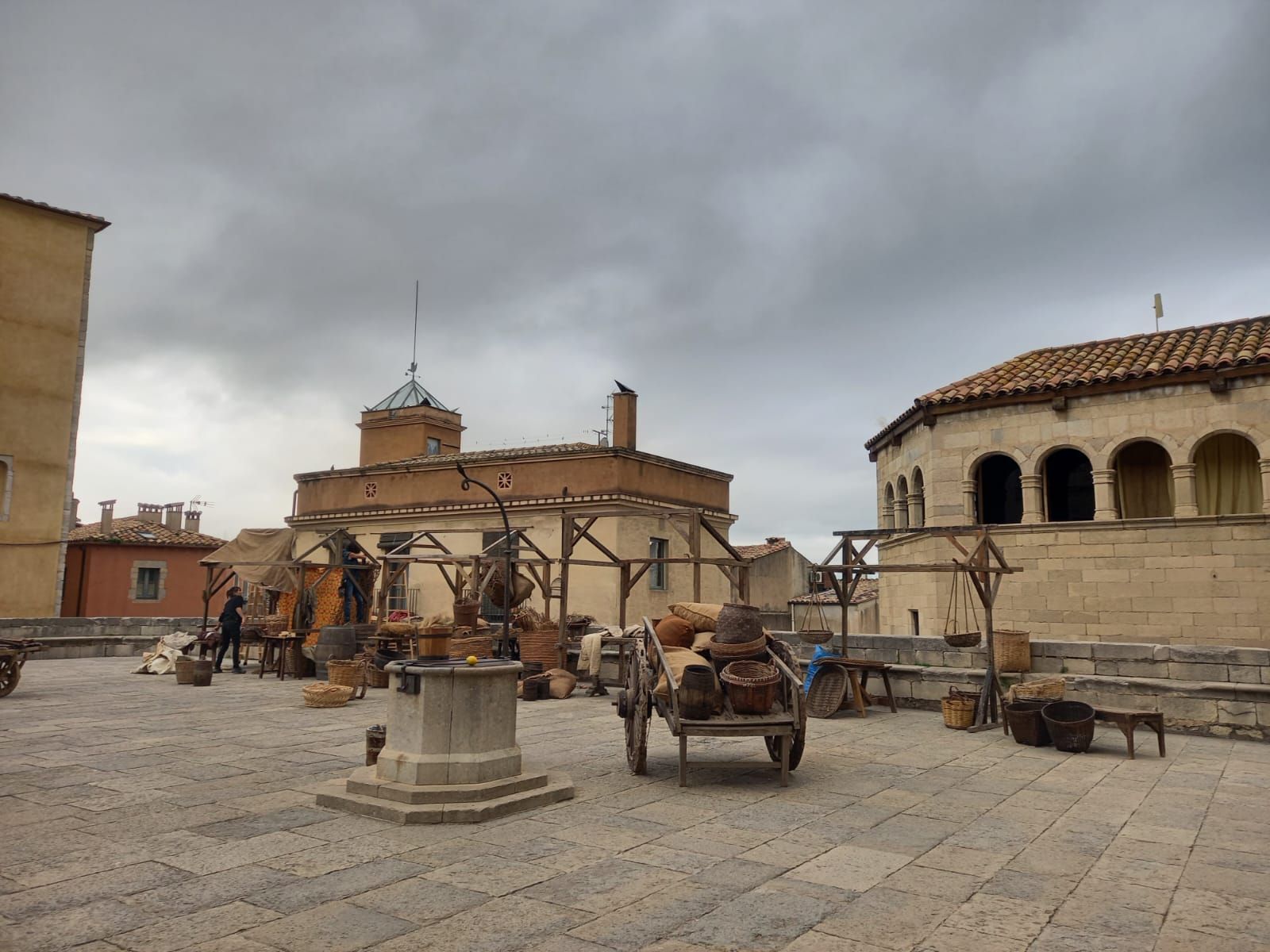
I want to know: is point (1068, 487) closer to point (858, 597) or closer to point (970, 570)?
point (970, 570)

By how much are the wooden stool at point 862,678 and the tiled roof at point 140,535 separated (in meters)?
29.6

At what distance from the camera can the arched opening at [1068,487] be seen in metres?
15.8

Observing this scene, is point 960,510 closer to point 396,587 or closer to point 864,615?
point 864,615

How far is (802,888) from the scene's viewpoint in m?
4.66

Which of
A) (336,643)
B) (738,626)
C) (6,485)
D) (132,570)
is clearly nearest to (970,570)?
(738,626)

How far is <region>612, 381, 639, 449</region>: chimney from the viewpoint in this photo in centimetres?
2681

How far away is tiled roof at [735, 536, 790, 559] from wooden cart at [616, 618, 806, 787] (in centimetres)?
2186

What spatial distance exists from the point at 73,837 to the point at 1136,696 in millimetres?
11205

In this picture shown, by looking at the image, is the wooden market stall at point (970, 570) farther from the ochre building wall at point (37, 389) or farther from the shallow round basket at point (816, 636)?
the ochre building wall at point (37, 389)

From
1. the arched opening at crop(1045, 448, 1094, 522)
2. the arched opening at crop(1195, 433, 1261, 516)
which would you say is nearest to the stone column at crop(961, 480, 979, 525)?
the arched opening at crop(1045, 448, 1094, 522)

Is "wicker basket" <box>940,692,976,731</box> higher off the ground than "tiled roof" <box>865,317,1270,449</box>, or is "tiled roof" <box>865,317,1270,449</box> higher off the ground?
"tiled roof" <box>865,317,1270,449</box>

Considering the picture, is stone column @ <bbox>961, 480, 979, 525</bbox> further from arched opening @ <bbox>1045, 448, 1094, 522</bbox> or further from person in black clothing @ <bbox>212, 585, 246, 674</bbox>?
person in black clothing @ <bbox>212, 585, 246, 674</bbox>

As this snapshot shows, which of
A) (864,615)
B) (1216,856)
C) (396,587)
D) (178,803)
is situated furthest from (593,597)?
(1216,856)

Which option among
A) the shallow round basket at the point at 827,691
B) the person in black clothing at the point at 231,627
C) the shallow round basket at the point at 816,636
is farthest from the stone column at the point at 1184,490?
the person in black clothing at the point at 231,627
